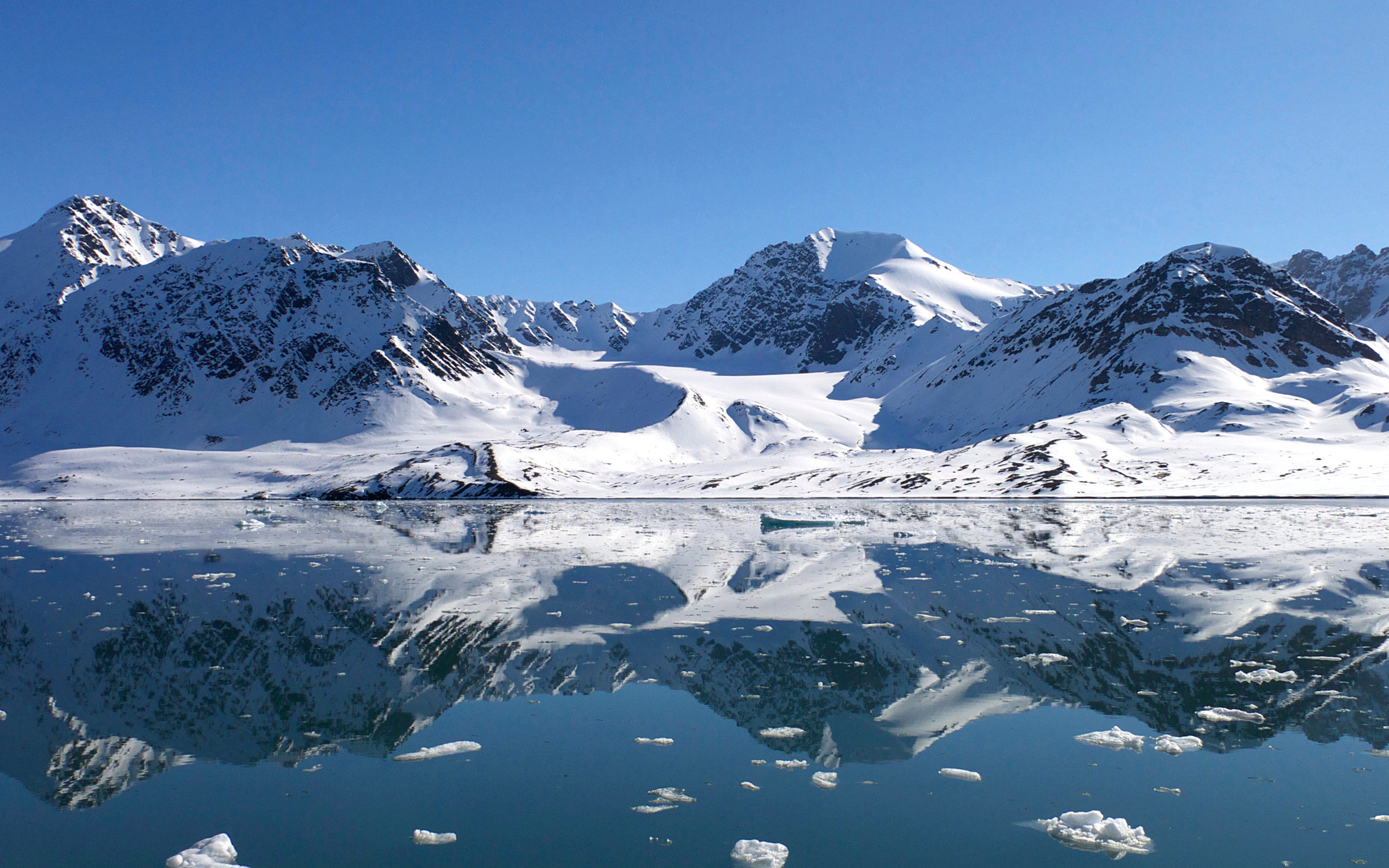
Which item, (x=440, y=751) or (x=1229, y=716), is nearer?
(x=440, y=751)

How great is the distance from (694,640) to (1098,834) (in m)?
11.2

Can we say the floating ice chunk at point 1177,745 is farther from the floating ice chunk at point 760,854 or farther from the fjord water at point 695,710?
the floating ice chunk at point 760,854

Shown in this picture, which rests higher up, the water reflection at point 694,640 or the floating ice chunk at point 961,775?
the water reflection at point 694,640

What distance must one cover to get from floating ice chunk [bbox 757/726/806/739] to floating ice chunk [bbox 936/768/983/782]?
8.25ft

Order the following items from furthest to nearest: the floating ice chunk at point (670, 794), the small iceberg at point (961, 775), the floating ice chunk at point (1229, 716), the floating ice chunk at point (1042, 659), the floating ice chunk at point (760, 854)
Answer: the floating ice chunk at point (1042, 659) → the floating ice chunk at point (1229, 716) → the small iceberg at point (961, 775) → the floating ice chunk at point (670, 794) → the floating ice chunk at point (760, 854)

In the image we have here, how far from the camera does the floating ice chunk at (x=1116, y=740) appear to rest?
41.1 feet

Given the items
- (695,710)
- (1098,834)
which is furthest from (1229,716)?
(695,710)

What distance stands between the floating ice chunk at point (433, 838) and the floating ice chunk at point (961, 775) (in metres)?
6.92

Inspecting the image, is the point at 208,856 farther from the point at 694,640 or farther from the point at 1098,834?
the point at 694,640

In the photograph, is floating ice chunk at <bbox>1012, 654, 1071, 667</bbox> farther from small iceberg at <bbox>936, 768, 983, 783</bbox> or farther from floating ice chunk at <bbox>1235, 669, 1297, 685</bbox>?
small iceberg at <bbox>936, 768, 983, 783</bbox>

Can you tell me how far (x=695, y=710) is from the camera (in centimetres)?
1491

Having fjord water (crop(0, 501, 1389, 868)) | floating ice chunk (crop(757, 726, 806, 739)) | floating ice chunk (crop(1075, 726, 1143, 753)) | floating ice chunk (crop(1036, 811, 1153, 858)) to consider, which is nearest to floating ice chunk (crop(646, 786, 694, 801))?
fjord water (crop(0, 501, 1389, 868))

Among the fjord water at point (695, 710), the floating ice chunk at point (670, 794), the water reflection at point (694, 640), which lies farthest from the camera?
the water reflection at point (694, 640)

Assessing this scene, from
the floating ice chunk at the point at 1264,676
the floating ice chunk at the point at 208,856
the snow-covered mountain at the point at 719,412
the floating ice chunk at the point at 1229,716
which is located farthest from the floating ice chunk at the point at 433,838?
the snow-covered mountain at the point at 719,412
